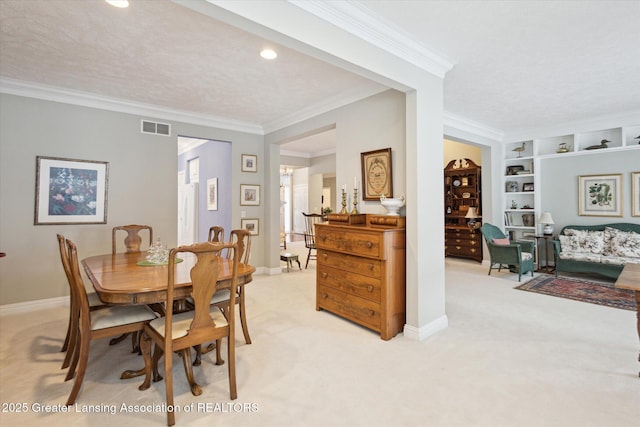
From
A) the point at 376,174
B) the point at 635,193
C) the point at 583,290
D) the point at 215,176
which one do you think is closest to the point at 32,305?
the point at 215,176

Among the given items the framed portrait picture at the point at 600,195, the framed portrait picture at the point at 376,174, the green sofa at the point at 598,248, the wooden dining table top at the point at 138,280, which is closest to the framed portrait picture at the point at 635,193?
the framed portrait picture at the point at 600,195

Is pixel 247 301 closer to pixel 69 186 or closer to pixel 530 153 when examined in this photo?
pixel 69 186

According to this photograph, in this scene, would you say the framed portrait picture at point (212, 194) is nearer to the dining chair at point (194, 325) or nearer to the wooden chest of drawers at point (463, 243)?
the dining chair at point (194, 325)

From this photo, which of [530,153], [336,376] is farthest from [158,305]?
[530,153]

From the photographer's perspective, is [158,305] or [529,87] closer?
[158,305]

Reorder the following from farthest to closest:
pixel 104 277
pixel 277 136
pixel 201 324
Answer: pixel 277 136
pixel 104 277
pixel 201 324

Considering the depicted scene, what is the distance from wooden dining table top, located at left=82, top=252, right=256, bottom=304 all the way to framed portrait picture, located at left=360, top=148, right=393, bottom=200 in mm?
1744

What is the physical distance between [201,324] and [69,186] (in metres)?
3.45

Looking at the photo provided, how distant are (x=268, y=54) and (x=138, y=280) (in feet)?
7.45

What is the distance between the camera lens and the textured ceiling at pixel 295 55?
2395mm

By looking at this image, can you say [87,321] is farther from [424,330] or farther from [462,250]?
[462,250]

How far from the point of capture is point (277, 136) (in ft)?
18.1

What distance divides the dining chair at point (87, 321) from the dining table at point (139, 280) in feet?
0.41

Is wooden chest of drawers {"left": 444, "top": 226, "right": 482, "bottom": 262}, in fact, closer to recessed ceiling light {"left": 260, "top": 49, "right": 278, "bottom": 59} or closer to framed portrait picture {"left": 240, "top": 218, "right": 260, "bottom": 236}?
framed portrait picture {"left": 240, "top": 218, "right": 260, "bottom": 236}
